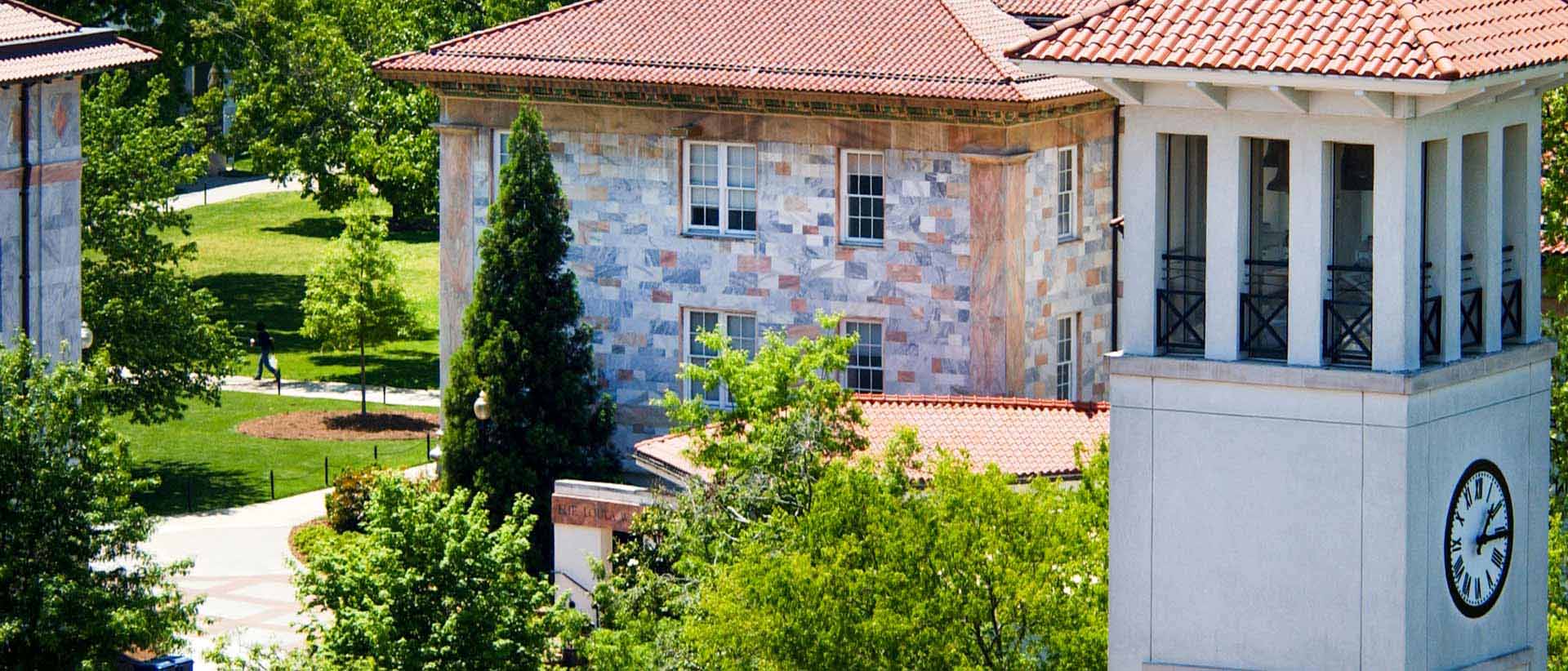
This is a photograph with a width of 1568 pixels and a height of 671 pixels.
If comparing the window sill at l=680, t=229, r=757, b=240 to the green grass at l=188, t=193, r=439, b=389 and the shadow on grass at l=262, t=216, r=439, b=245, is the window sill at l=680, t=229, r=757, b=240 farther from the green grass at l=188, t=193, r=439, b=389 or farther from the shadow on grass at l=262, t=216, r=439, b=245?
the shadow on grass at l=262, t=216, r=439, b=245

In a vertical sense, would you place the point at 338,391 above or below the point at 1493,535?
below

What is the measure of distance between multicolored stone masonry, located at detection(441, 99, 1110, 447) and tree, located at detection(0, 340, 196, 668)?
12.0 m

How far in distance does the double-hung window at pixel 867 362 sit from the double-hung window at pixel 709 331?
5.60ft

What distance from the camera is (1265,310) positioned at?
2458 centimetres

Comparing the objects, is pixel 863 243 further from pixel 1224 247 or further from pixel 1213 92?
pixel 1213 92

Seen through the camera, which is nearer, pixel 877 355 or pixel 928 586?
pixel 928 586

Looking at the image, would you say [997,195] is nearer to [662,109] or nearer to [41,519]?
[662,109]

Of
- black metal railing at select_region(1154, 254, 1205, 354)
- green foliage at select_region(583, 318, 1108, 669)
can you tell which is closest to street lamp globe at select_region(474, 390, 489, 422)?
green foliage at select_region(583, 318, 1108, 669)

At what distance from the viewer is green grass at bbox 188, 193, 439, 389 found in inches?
2657

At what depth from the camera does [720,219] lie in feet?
158

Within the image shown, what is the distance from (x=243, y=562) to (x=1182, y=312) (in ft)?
85.7

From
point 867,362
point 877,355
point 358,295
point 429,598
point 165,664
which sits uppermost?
point 358,295

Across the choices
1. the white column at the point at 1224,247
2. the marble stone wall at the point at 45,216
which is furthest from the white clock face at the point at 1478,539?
the marble stone wall at the point at 45,216

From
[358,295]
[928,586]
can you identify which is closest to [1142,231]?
[928,586]
